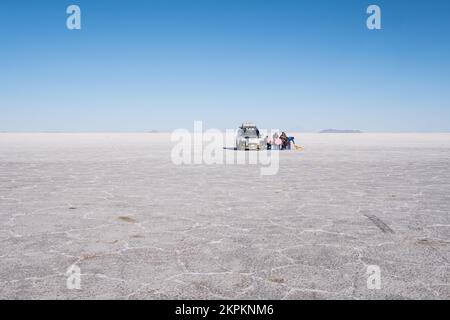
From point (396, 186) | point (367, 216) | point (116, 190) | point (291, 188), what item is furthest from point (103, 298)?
point (396, 186)

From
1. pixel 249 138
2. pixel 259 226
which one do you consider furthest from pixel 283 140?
pixel 259 226

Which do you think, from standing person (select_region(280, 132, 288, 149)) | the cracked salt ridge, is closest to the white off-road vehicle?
standing person (select_region(280, 132, 288, 149))

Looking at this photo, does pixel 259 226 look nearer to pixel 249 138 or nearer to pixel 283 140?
pixel 249 138

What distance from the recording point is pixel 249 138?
26297 mm

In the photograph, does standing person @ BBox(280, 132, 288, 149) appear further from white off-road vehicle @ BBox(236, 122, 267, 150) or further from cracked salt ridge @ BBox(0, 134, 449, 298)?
cracked salt ridge @ BBox(0, 134, 449, 298)

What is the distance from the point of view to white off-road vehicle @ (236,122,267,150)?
86.4ft

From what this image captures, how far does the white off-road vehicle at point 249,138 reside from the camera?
86.4 feet

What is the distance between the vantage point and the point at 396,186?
383 inches

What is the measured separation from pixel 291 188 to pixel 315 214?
9.50 feet

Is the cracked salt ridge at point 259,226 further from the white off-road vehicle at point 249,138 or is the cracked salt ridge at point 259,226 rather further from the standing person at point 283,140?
the standing person at point 283,140

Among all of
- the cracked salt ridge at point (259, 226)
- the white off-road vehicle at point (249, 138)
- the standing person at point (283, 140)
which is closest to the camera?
the cracked salt ridge at point (259, 226)

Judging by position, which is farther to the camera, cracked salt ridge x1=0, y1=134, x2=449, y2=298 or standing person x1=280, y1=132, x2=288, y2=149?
standing person x1=280, y1=132, x2=288, y2=149

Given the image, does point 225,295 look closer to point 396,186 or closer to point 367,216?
point 367,216

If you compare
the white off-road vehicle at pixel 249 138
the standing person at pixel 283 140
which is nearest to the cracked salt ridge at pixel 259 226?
the white off-road vehicle at pixel 249 138
